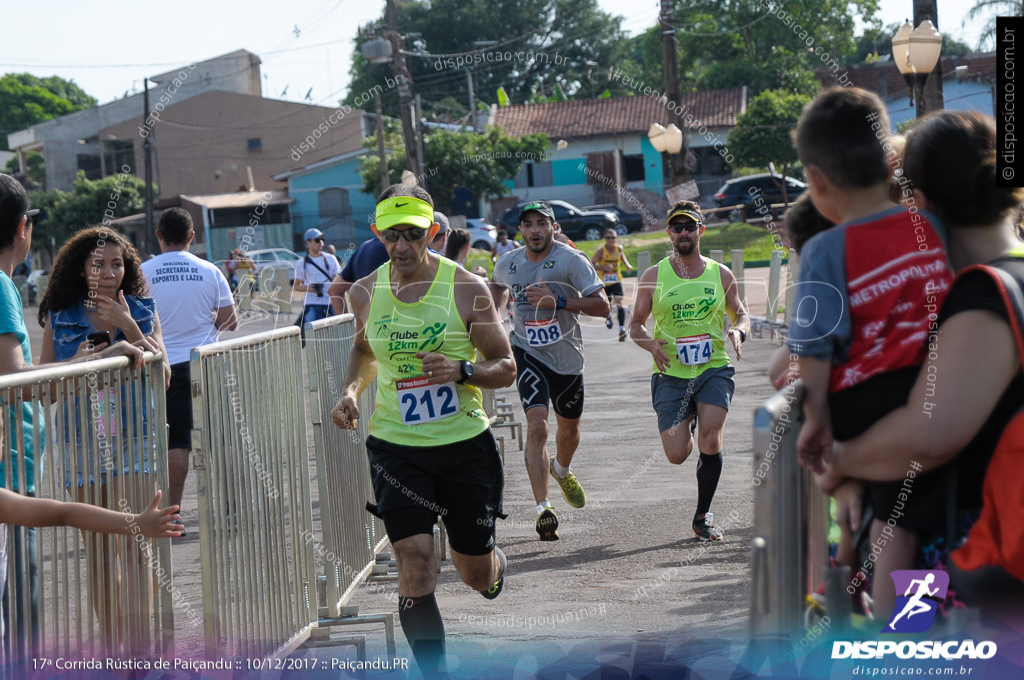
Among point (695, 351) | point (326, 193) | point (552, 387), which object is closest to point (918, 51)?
point (695, 351)

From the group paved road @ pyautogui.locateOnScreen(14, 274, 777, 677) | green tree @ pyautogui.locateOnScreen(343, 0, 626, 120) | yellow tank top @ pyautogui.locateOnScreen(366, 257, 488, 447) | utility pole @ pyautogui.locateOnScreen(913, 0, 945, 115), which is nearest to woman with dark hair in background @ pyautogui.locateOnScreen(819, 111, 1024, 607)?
paved road @ pyautogui.locateOnScreen(14, 274, 777, 677)

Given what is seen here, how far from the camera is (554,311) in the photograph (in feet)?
26.9

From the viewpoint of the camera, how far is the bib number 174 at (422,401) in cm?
502

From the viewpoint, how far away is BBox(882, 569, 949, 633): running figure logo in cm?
260

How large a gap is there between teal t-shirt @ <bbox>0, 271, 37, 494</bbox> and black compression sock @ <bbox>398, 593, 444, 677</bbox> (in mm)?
1613

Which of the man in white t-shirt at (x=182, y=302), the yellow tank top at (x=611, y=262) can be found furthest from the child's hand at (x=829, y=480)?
the yellow tank top at (x=611, y=262)

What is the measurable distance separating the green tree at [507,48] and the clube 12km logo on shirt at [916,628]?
7311cm

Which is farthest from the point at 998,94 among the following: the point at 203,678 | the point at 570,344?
the point at 570,344

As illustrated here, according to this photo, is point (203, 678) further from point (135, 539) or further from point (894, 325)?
point (894, 325)

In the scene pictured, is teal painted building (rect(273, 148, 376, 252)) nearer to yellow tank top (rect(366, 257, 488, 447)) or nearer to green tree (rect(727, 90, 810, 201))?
green tree (rect(727, 90, 810, 201))

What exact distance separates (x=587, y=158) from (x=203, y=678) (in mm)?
52248

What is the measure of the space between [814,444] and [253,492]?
9.32ft

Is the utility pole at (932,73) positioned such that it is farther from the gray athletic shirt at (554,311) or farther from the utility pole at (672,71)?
the utility pole at (672,71)

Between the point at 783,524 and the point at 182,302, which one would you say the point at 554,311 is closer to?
the point at 182,302
